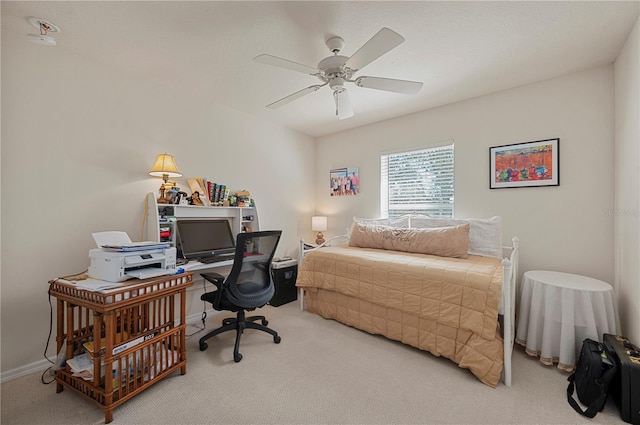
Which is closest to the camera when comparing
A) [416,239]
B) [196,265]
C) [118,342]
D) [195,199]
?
[118,342]

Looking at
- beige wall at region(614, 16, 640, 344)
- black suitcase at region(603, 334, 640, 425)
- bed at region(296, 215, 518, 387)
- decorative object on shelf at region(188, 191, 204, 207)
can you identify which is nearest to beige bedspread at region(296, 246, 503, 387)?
bed at region(296, 215, 518, 387)

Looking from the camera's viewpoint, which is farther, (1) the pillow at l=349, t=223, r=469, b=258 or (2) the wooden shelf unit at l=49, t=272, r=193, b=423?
(1) the pillow at l=349, t=223, r=469, b=258

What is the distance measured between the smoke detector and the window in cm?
339

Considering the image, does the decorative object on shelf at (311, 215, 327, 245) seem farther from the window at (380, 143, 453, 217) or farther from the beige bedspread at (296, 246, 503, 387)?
the beige bedspread at (296, 246, 503, 387)

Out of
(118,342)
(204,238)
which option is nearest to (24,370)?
(118,342)

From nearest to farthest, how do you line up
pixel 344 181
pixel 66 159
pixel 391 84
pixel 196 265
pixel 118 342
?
1. pixel 118 342
2. pixel 391 84
3. pixel 66 159
4. pixel 196 265
5. pixel 344 181

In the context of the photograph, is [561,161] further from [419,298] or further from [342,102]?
[342,102]

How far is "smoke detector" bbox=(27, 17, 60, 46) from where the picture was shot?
1758mm

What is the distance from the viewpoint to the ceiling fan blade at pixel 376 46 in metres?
1.46

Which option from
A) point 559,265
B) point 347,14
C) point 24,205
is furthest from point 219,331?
point 559,265

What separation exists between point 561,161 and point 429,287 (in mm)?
1785

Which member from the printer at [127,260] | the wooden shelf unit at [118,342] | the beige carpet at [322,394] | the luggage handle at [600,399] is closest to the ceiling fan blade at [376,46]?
the printer at [127,260]

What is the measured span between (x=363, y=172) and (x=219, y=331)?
2.77 meters

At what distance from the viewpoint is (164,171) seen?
2.48 meters
